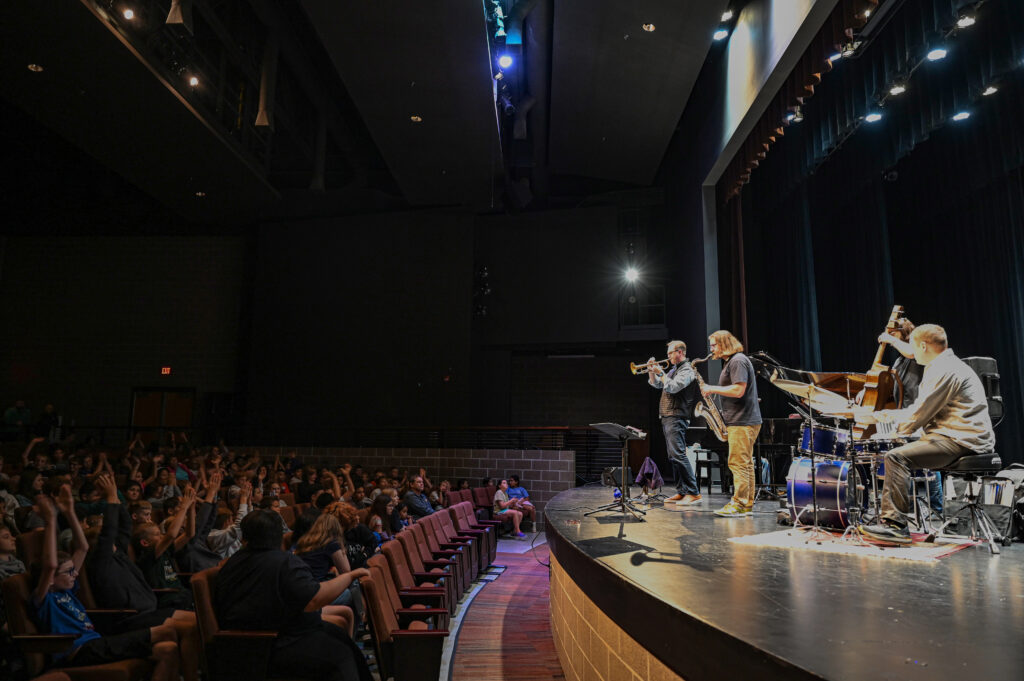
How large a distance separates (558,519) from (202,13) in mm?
8148

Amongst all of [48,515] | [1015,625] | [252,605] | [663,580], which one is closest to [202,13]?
[48,515]

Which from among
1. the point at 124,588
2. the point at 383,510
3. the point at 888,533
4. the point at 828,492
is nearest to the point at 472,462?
the point at 383,510

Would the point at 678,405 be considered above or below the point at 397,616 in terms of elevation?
above

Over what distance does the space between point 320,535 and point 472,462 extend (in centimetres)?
774

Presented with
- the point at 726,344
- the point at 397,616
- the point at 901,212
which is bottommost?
the point at 397,616

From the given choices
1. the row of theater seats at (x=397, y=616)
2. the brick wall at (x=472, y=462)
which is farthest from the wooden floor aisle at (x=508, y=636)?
the brick wall at (x=472, y=462)

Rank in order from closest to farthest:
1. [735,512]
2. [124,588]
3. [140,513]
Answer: [124,588] < [140,513] < [735,512]

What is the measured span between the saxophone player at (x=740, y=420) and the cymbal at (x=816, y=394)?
2.24 ft

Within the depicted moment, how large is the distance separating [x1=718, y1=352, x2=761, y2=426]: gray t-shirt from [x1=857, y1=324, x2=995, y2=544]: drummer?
0.95 m

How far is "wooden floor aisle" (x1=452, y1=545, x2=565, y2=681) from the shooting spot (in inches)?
163

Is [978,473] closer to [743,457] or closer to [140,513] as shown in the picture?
[743,457]

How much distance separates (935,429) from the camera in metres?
3.73

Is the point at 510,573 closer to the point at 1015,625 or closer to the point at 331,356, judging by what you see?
the point at 1015,625

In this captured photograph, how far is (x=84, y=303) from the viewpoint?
15.0 metres
